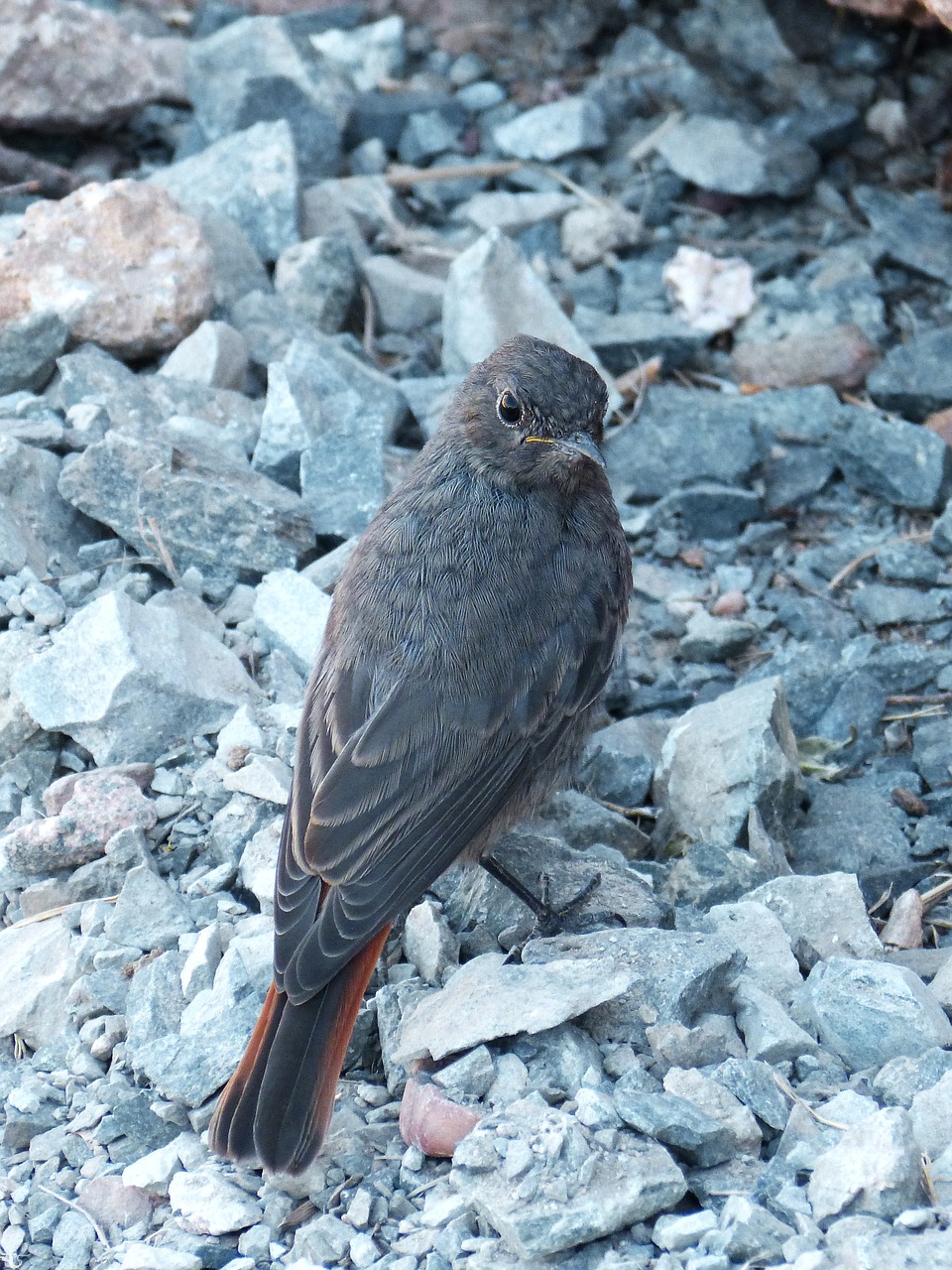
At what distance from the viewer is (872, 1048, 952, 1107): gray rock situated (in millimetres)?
3389

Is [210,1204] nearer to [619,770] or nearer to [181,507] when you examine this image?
[619,770]

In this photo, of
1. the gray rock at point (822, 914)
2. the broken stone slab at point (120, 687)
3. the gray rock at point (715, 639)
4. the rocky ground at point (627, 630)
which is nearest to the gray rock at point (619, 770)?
the rocky ground at point (627, 630)

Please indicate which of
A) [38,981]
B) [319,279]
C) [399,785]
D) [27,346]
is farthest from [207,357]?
[38,981]

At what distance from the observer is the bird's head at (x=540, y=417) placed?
4668mm

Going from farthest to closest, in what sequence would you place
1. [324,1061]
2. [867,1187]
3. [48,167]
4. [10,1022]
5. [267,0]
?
[267,0] < [48,167] < [10,1022] < [324,1061] < [867,1187]

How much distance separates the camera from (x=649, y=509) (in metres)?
6.46

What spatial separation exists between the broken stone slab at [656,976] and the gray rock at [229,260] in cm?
367

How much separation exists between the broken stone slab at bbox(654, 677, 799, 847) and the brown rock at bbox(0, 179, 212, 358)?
2612mm

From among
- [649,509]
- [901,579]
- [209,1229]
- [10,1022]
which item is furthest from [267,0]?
[209,1229]

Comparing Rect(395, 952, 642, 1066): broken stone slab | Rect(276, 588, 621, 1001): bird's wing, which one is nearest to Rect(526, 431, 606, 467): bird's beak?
Rect(276, 588, 621, 1001): bird's wing

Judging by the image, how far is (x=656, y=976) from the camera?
3699mm

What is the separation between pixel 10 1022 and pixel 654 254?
16.3ft

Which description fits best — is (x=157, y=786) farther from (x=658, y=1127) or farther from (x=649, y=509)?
(x=649, y=509)

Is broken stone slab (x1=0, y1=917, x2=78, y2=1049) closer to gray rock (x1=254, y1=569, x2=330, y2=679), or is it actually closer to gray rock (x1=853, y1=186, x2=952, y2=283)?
gray rock (x1=254, y1=569, x2=330, y2=679)
